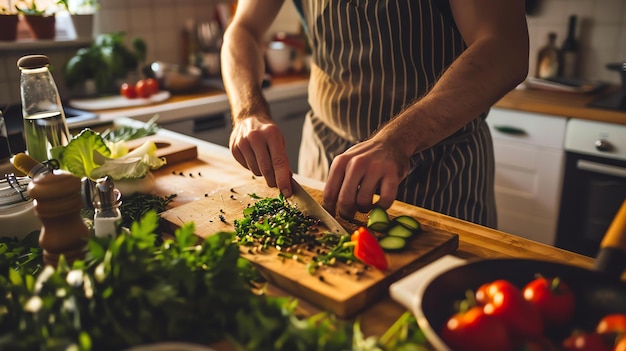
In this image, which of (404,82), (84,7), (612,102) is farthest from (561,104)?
(84,7)

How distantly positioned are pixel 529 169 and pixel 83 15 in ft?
6.96

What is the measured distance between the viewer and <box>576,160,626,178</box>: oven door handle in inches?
78.6

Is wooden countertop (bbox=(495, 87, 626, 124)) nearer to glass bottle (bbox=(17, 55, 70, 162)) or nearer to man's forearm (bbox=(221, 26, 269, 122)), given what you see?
man's forearm (bbox=(221, 26, 269, 122))

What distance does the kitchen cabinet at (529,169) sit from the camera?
2.18 meters

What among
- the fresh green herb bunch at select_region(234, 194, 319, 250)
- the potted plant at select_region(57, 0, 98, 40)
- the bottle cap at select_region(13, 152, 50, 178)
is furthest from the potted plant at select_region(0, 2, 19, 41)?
the fresh green herb bunch at select_region(234, 194, 319, 250)

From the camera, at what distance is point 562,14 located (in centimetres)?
259

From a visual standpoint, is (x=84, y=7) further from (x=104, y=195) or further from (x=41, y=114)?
(x=104, y=195)

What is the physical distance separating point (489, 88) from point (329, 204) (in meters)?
0.40

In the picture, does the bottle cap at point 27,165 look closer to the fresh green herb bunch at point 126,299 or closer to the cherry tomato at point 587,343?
the fresh green herb bunch at point 126,299

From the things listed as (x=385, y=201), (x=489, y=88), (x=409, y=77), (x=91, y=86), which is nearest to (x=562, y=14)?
(x=409, y=77)

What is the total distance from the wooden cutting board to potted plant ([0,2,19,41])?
170 cm

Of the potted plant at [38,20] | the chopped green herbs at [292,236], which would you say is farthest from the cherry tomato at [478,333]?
the potted plant at [38,20]

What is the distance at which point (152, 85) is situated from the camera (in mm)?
2490

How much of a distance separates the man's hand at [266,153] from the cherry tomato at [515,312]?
0.54m
